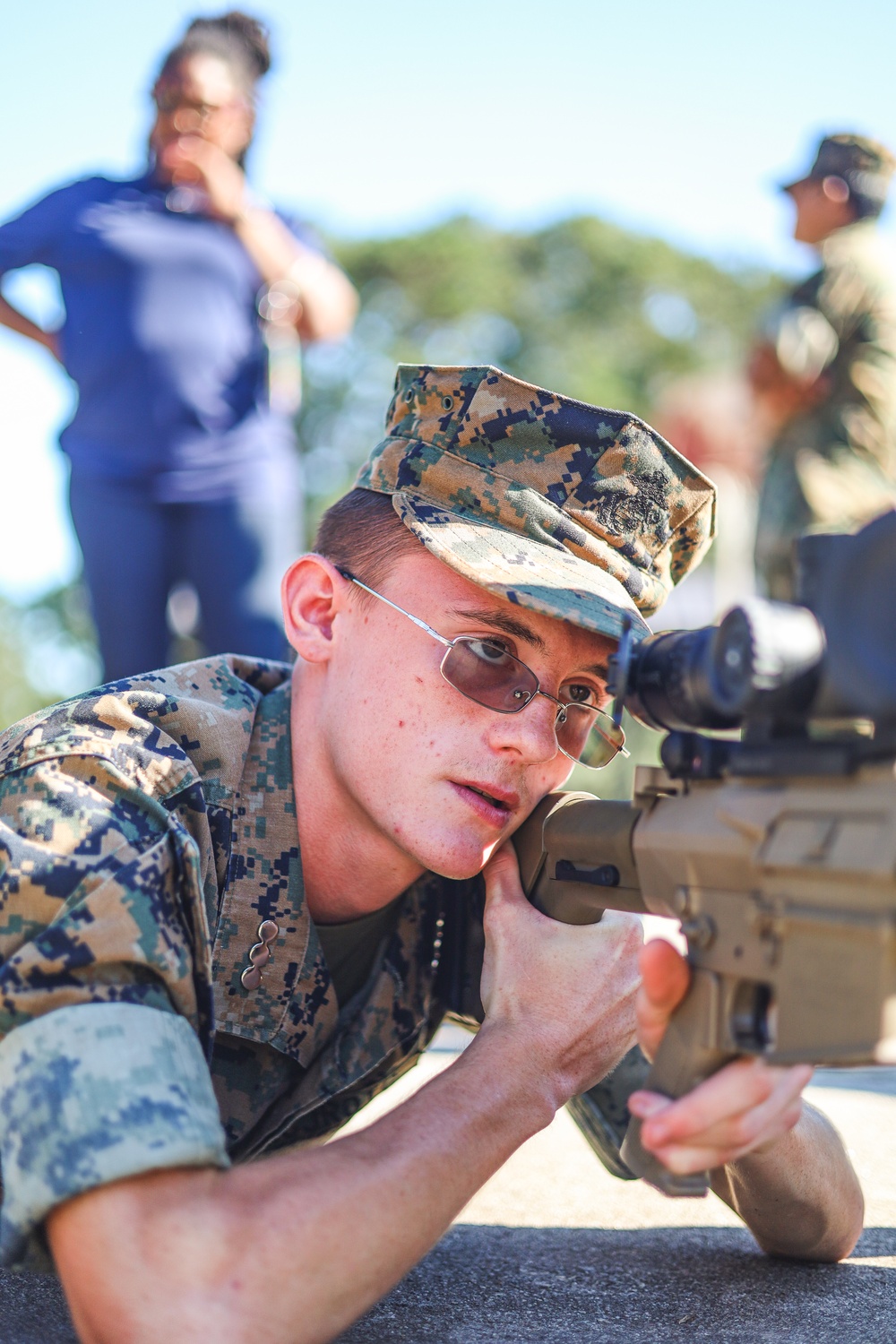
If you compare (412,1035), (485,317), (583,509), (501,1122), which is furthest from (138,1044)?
(485,317)

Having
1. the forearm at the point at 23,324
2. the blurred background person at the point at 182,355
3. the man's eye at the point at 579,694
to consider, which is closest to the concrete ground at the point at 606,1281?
the man's eye at the point at 579,694

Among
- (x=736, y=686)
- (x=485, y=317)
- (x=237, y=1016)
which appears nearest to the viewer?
(x=736, y=686)

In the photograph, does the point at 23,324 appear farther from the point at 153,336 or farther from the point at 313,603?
the point at 313,603

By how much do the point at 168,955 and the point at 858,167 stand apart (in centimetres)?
591

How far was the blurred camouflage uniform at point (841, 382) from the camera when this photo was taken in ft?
21.0

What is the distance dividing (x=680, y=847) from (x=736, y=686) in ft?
1.25

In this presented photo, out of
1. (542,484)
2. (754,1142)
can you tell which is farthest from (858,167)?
(754,1142)

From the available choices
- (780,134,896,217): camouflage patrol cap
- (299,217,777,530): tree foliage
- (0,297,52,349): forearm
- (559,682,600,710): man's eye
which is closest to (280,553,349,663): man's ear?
(559,682,600,710): man's eye

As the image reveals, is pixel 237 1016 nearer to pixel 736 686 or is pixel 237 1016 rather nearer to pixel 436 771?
pixel 436 771

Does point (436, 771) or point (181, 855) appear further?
point (436, 771)

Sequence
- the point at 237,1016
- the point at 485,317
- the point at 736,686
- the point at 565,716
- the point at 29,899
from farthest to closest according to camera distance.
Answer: the point at 485,317
the point at 565,716
the point at 237,1016
the point at 29,899
the point at 736,686

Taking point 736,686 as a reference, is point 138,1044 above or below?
below

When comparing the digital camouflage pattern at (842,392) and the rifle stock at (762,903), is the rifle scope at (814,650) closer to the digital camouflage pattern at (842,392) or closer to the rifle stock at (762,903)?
the rifle stock at (762,903)

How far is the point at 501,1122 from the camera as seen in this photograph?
2.14 meters
